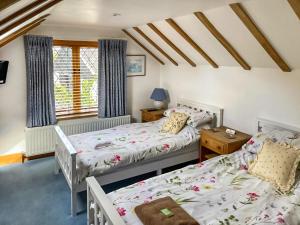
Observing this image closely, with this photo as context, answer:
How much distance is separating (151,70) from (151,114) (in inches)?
39.1

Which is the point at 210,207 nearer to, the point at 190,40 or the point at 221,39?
the point at 221,39

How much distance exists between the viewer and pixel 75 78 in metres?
4.86

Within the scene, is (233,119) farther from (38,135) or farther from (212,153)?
(38,135)

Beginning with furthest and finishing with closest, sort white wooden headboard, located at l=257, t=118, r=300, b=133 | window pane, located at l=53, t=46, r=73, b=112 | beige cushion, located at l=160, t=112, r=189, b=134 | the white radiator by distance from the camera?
window pane, located at l=53, t=46, r=73, b=112, the white radiator, beige cushion, located at l=160, t=112, r=189, b=134, white wooden headboard, located at l=257, t=118, r=300, b=133

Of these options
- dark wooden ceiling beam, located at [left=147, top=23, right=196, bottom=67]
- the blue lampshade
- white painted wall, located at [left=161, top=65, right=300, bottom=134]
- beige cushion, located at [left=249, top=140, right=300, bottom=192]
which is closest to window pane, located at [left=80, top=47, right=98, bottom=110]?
the blue lampshade

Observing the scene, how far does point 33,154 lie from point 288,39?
160 inches

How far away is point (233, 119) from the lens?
4125 mm

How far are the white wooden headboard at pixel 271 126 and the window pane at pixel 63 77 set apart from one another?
321 centimetres

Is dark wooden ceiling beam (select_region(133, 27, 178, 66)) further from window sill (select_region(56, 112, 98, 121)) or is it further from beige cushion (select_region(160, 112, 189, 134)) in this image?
window sill (select_region(56, 112, 98, 121))

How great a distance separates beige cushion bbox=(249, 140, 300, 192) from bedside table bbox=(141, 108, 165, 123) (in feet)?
8.24

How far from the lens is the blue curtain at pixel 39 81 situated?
4.27 meters

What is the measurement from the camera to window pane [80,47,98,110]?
4914 mm

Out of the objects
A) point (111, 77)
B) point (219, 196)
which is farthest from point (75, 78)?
point (219, 196)

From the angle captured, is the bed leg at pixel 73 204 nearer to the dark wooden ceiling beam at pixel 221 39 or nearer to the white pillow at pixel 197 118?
the white pillow at pixel 197 118
